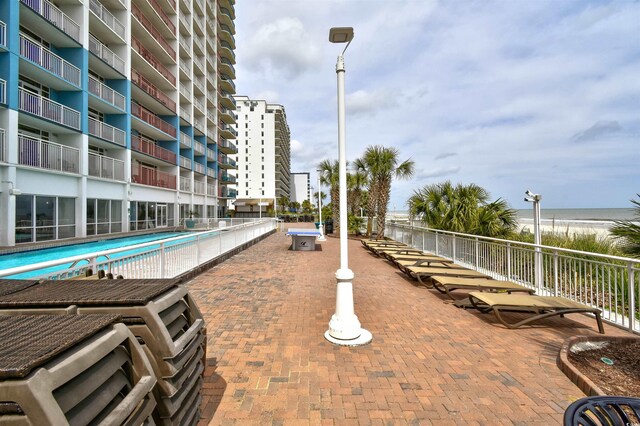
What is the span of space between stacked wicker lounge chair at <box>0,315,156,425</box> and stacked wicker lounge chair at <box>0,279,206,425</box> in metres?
0.27

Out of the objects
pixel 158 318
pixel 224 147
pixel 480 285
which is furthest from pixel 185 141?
pixel 158 318

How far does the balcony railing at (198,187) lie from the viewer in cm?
3306

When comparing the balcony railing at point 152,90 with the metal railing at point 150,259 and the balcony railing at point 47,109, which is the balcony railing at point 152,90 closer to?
the balcony railing at point 47,109

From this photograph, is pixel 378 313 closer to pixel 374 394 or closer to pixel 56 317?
pixel 374 394

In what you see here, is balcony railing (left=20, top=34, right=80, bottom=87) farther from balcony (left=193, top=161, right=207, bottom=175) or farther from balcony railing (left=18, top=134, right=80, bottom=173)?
balcony (left=193, top=161, right=207, bottom=175)

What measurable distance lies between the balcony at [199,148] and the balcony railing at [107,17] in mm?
13285

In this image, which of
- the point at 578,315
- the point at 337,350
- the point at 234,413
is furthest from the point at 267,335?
the point at 578,315

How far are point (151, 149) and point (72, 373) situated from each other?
27536 millimetres

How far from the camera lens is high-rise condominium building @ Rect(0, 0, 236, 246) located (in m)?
13.5

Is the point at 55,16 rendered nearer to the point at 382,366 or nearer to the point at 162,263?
the point at 162,263

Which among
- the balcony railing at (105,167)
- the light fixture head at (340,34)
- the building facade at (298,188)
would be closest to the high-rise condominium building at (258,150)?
the building facade at (298,188)

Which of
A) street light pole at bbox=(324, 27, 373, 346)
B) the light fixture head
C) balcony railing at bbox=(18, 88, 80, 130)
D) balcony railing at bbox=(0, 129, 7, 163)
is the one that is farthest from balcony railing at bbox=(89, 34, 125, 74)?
street light pole at bbox=(324, 27, 373, 346)

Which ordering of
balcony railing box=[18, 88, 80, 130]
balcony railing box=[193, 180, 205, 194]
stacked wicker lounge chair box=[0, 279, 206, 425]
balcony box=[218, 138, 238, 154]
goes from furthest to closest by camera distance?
balcony box=[218, 138, 238, 154]
balcony railing box=[193, 180, 205, 194]
balcony railing box=[18, 88, 80, 130]
stacked wicker lounge chair box=[0, 279, 206, 425]

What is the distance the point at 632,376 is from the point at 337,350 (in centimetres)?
322
